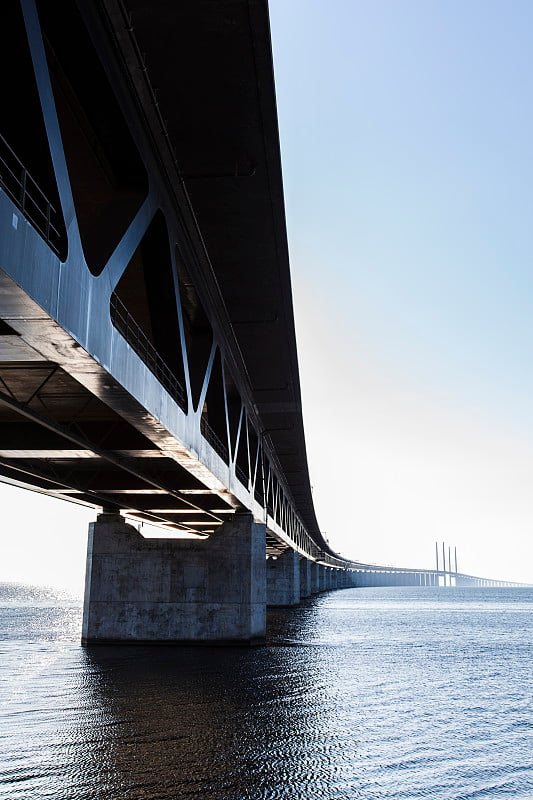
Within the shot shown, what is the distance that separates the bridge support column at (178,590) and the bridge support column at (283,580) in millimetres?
42905

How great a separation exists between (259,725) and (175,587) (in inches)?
647

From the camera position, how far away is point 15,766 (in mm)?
12156

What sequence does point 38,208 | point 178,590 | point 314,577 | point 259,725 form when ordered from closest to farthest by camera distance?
point 38,208, point 259,725, point 178,590, point 314,577

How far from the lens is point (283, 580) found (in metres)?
76.4

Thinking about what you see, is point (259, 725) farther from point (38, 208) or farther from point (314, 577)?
point (314, 577)

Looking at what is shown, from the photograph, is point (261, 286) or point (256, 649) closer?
point (261, 286)

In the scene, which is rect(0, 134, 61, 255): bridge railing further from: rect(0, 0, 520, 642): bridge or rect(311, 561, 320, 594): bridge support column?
rect(311, 561, 320, 594): bridge support column

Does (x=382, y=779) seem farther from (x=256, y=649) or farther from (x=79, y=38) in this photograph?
(x=256, y=649)

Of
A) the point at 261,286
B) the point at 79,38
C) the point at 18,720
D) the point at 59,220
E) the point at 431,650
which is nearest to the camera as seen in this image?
the point at 59,220

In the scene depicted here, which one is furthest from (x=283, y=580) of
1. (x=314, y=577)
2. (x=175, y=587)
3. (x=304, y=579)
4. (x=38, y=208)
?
(x=38, y=208)

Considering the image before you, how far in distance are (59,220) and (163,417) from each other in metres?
6.31

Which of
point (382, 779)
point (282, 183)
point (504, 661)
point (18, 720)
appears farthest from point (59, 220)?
point (504, 661)

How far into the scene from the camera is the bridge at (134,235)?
9.23 meters

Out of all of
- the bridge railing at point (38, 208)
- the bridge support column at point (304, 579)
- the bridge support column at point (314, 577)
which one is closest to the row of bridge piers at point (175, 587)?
the bridge railing at point (38, 208)
